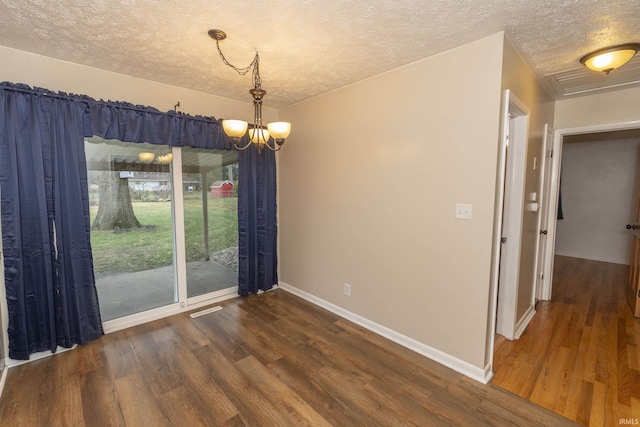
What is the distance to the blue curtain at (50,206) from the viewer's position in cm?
227

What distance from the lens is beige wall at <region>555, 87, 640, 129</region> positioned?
9.92 ft

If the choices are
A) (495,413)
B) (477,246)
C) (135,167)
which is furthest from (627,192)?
(135,167)

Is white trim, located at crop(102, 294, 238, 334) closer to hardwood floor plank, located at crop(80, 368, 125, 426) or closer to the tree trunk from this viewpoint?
hardwood floor plank, located at crop(80, 368, 125, 426)

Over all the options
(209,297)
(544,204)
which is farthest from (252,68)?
(544,204)

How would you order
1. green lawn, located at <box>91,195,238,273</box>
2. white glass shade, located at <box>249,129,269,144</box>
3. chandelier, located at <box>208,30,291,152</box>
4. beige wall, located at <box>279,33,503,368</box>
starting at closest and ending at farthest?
chandelier, located at <box>208,30,291,152</box> → beige wall, located at <box>279,33,503,368</box> → white glass shade, located at <box>249,129,269,144</box> → green lawn, located at <box>91,195,238,273</box>

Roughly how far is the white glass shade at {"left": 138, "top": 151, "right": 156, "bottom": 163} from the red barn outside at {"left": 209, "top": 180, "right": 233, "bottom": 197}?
2.42 ft

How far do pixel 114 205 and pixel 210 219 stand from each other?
1032 mm

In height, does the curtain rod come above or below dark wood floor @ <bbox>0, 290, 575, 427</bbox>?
above

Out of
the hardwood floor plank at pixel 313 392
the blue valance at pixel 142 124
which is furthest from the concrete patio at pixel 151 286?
the hardwood floor plank at pixel 313 392

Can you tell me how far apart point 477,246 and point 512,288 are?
3.14ft

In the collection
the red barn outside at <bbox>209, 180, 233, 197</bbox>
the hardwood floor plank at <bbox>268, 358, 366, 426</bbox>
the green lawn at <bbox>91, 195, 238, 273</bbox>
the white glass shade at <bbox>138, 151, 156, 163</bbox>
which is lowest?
the hardwood floor plank at <bbox>268, 358, 366, 426</bbox>

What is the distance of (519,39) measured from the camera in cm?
208

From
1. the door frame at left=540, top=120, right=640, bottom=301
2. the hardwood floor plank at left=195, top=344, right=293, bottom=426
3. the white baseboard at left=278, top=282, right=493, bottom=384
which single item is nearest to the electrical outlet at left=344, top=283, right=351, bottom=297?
the white baseboard at left=278, top=282, right=493, bottom=384

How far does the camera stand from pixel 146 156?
10.0 ft
